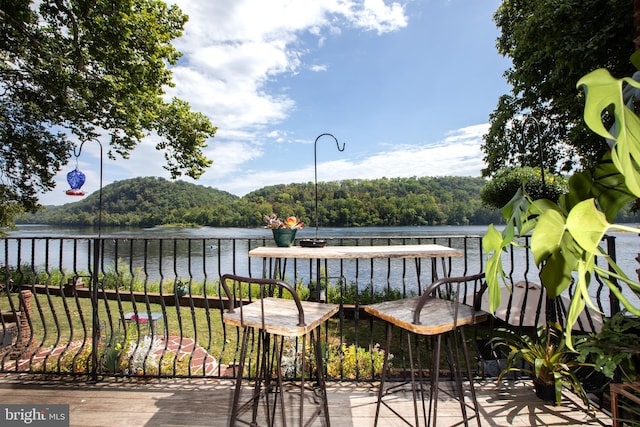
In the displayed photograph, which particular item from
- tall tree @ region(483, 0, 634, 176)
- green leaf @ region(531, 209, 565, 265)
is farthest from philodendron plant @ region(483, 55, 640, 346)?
tall tree @ region(483, 0, 634, 176)

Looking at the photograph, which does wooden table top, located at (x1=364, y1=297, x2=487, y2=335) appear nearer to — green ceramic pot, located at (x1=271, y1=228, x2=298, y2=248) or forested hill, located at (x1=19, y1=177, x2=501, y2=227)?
green ceramic pot, located at (x1=271, y1=228, x2=298, y2=248)

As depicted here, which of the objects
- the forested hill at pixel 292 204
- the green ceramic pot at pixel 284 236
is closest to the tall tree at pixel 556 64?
the green ceramic pot at pixel 284 236

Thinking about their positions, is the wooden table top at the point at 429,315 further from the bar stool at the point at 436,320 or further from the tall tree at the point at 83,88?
the tall tree at the point at 83,88

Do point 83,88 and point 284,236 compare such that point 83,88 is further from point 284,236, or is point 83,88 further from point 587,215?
Answer: point 587,215

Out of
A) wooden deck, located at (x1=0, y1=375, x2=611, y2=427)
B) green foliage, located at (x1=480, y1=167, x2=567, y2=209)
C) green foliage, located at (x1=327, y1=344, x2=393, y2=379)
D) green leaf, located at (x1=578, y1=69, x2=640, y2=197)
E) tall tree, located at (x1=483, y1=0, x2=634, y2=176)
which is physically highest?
tall tree, located at (x1=483, y1=0, x2=634, y2=176)

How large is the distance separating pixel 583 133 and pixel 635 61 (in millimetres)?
6005

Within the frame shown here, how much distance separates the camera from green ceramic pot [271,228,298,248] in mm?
2148

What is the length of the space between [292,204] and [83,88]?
5.51 m

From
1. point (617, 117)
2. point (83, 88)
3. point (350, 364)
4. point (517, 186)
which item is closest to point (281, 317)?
point (617, 117)

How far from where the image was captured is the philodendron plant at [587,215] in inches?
23.2

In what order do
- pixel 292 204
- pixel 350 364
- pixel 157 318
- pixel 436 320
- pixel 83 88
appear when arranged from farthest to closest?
pixel 83 88, pixel 292 204, pixel 157 318, pixel 350 364, pixel 436 320

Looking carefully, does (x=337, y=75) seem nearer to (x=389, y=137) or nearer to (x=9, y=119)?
(x=9, y=119)

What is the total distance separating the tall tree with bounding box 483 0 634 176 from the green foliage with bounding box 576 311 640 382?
4.52ft

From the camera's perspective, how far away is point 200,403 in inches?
87.3
